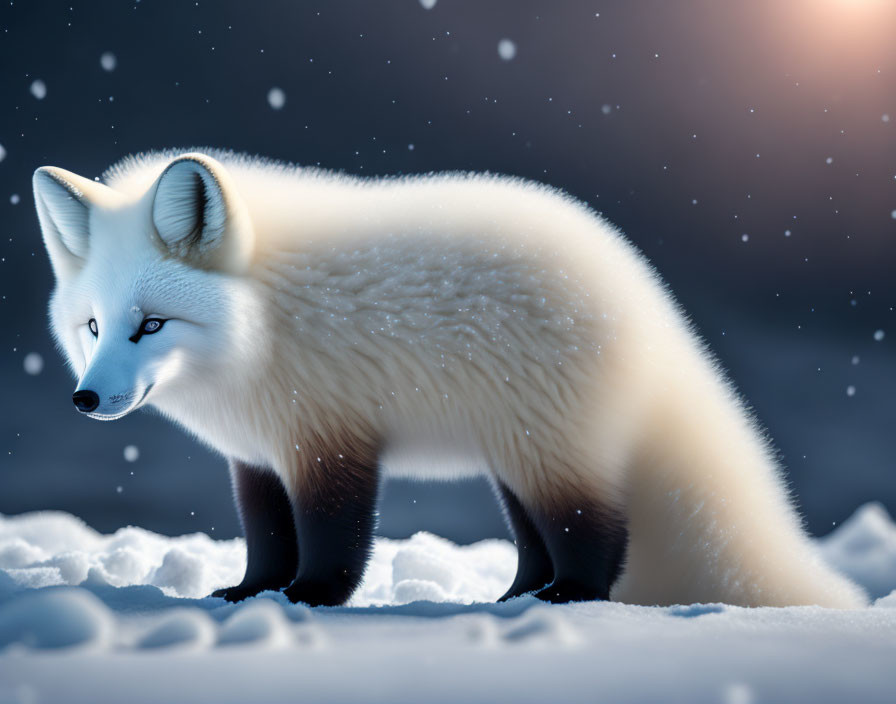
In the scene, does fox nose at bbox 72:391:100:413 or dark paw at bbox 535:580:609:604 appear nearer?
fox nose at bbox 72:391:100:413

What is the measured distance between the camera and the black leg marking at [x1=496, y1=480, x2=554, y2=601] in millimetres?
3049

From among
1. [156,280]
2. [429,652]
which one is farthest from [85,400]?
[429,652]

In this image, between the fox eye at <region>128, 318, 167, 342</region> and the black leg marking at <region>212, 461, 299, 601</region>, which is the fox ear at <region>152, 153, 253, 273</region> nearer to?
the fox eye at <region>128, 318, 167, 342</region>

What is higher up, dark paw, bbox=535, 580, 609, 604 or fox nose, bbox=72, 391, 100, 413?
fox nose, bbox=72, 391, 100, 413

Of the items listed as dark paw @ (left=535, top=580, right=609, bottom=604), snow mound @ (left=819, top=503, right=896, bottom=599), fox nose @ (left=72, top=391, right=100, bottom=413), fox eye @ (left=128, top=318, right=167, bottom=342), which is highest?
fox eye @ (left=128, top=318, right=167, bottom=342)

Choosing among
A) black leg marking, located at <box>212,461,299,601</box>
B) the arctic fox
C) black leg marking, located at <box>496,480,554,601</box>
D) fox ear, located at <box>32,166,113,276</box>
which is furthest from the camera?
black leg marking, located at <box>496,480,554,601</box>

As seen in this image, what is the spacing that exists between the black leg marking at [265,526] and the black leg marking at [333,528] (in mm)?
393

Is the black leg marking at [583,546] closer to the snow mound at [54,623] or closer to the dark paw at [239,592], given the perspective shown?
the dark paw at [239,592]

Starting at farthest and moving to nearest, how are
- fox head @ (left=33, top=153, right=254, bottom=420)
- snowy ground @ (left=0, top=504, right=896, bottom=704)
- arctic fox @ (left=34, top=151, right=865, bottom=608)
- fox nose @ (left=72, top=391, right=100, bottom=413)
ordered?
1. arctic fox @ (left=34, top=151, right=865, bottom=608)
2. fox head @ (left=33, top=153, right=254, bottom=420)
3. fox nose @ (left=72, top=391, right=100, bottom=413)
4. snowy ground @ (left=0, top=504, right=896, bottom=704)

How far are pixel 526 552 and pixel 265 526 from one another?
102 cm

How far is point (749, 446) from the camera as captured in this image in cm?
292

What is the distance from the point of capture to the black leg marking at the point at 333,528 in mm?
2502

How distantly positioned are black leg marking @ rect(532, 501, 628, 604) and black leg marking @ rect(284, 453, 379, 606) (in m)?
0.61

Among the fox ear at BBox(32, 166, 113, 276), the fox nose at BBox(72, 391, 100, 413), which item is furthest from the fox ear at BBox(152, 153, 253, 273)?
the fox nose at BBox(72, 391, 100, 413)
